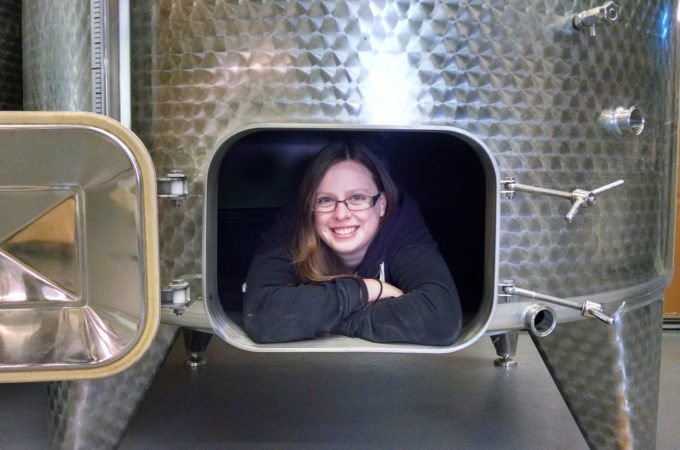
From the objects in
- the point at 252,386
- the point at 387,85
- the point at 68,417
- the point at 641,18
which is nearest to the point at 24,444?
the point at 68,417

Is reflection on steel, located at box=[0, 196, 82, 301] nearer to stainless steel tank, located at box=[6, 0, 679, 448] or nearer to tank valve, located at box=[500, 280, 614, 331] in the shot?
stainless steel tank, located at box=[6, 0, 679, 448]

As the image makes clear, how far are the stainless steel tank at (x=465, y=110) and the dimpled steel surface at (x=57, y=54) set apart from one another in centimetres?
10

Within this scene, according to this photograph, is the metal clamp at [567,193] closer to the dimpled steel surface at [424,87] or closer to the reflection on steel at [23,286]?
the dimpled steel surface at [424,87]

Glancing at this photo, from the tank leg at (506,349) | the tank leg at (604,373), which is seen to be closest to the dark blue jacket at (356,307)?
the tank leg at (604,373)

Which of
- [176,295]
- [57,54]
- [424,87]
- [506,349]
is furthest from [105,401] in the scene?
[506,349]

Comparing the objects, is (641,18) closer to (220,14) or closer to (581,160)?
(581,160)

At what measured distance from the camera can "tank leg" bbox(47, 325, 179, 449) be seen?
1203mm

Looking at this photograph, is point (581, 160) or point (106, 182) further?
point (581, 160)

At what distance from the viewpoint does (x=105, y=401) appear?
1210 mm

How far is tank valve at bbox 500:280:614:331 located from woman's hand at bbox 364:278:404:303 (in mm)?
189

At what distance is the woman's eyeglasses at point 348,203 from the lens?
4.24 feet

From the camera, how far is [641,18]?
1.26 metres

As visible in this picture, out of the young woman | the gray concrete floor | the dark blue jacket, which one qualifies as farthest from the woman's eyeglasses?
the gray concrete floor

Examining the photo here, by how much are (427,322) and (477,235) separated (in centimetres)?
53
